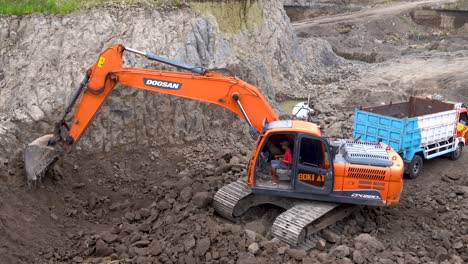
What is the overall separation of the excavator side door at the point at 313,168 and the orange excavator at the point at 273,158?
0.02 m

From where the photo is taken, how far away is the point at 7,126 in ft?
40.4

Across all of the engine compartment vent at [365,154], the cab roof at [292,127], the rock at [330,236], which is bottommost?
the rock at [330,236]

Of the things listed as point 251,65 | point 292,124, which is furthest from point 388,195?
point 251,65

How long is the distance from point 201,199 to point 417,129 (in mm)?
6292


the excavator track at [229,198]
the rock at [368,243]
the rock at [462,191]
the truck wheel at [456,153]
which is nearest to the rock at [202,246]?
the excavator track at [229,198]

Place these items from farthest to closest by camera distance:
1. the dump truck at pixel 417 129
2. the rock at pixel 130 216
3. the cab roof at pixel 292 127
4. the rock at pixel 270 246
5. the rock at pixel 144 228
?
1. the dump truck at pixel 417 129
2. the rock at pixel 130 216
3. the rock at pixel 144 228
4. the cab roof at pixel 292 127
5. the rock at pixel 270 246

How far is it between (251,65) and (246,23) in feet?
8.43

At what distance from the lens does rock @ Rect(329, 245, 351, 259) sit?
9.40m

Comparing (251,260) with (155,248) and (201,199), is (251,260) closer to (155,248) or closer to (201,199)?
(155,248)

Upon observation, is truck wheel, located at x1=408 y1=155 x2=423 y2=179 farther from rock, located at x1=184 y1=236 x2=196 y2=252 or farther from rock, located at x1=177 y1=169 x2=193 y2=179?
rock, located at x1=184 y1=236 x2=196 y2=252

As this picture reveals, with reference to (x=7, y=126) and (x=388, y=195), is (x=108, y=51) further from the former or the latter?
(x=388, y=195)

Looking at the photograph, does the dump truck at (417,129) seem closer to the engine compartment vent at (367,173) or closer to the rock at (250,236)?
the engine compartment vent at (367,173)

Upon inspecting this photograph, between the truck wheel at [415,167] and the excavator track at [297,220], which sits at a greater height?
the excavator track at [297,220]

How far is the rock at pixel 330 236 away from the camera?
10.2 meters
